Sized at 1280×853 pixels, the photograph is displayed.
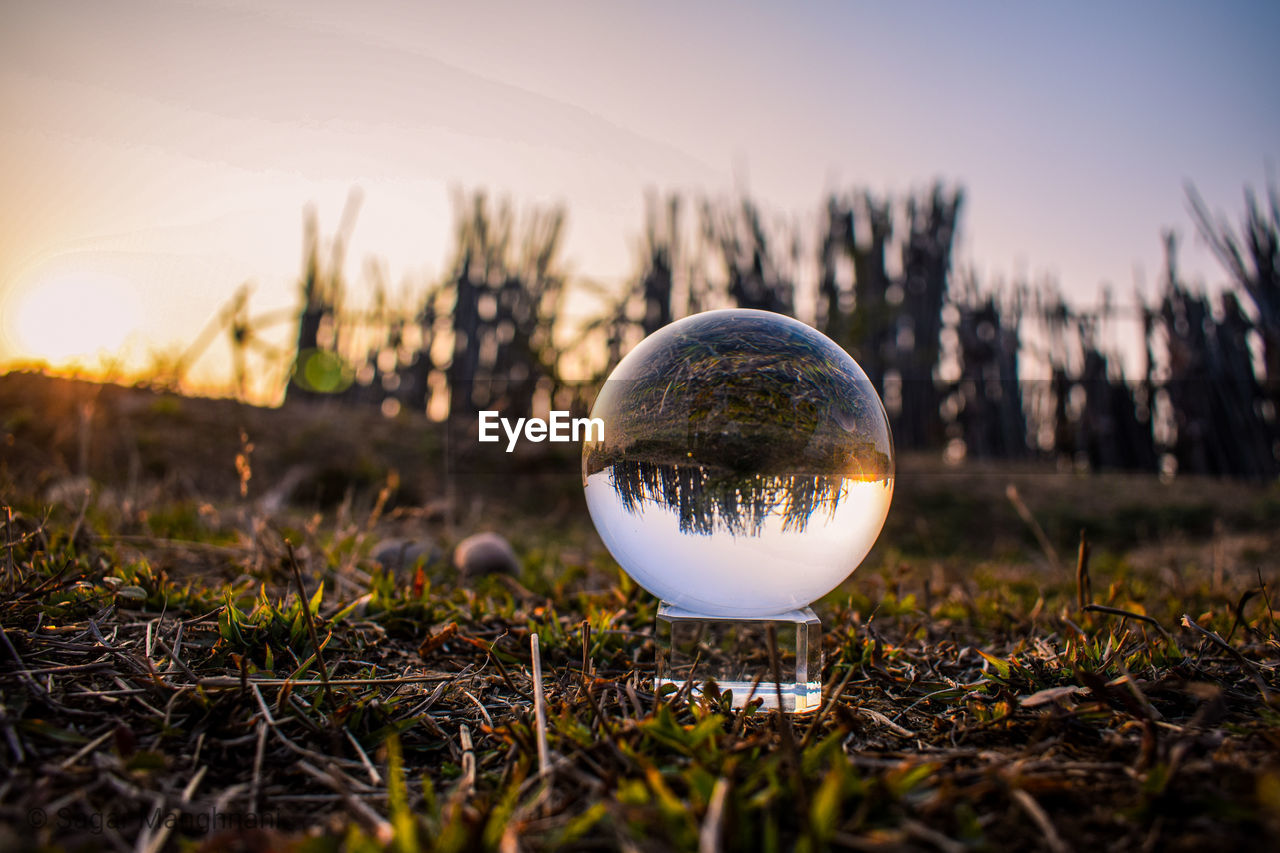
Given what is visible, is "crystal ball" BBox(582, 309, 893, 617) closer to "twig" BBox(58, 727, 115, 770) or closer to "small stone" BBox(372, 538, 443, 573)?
"twig" BBox(58, 727, 115, 770)

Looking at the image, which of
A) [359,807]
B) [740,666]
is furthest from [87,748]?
[740,666]

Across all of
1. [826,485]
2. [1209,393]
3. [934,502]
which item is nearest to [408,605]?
[826,485]

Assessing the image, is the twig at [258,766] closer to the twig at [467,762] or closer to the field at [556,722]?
the field at [556,722]

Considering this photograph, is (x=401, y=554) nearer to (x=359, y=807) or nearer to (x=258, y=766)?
(x=258, y=766)

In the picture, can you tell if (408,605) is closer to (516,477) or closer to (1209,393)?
(516,477)

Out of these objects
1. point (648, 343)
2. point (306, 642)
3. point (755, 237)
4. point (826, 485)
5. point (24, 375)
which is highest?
point (755, 237)

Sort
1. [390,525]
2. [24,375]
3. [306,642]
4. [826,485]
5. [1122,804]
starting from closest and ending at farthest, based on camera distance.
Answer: [1122,804] < [826,485] < [306,642] < [390,525] < [24,375]

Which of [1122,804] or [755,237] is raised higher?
[755,237]
